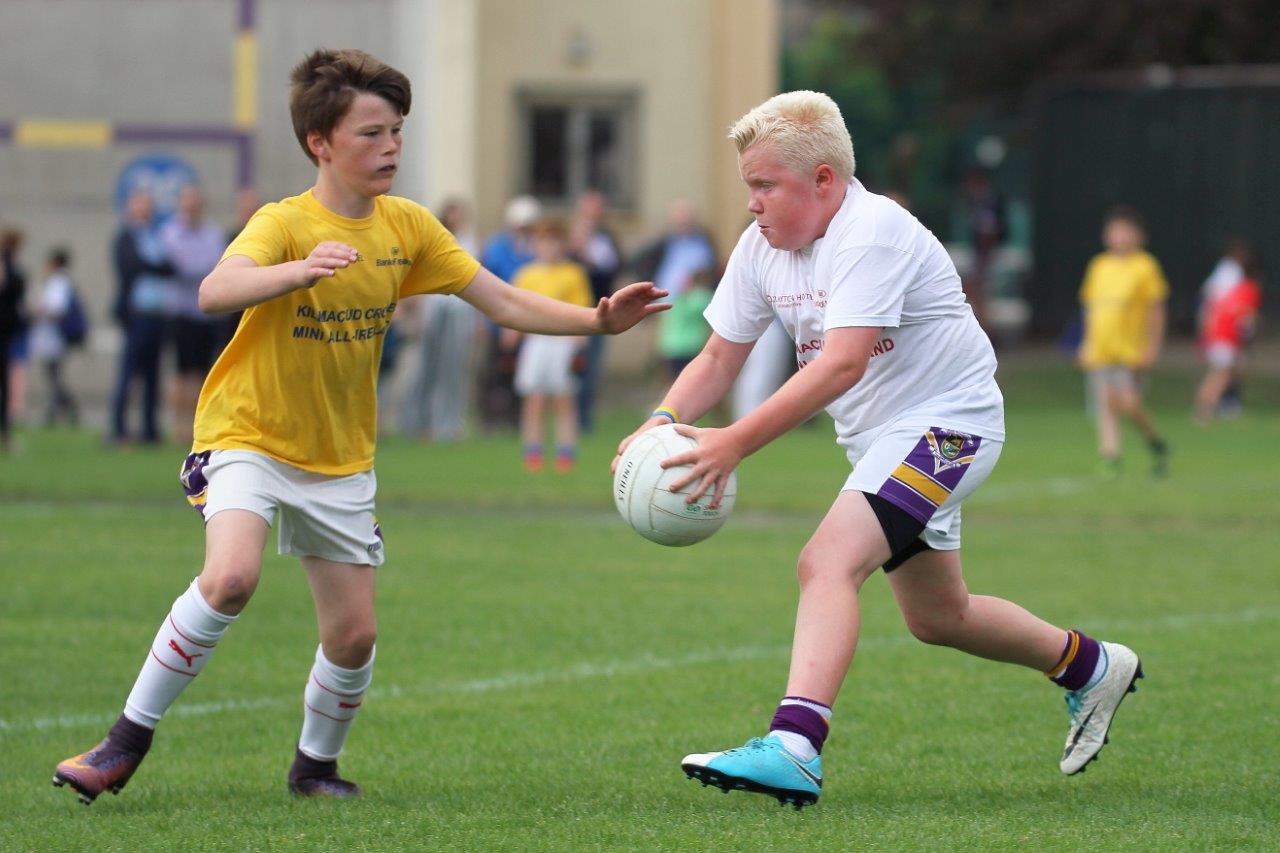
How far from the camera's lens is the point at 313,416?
573 cm

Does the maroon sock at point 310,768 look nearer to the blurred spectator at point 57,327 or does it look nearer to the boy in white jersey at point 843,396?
the boy in white jersey at point 843,396

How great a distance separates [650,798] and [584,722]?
A: 1367 mm

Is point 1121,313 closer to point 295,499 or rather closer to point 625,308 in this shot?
point 625,308

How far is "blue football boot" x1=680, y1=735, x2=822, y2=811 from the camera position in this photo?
4.99 meters

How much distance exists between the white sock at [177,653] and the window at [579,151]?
25.4 metres

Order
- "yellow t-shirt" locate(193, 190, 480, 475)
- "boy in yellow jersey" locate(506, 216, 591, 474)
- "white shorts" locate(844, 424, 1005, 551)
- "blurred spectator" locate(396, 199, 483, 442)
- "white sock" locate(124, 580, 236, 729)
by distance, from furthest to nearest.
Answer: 1. "blurred spectator" locate(396, 199, 483, 442)
2. "boy in yellow jersey" locate(506, 216, 591, 474)
3. "yellow t-shirt" locate(193, 190, 480, 475)
4. "white sock" locate(124, 580, 236, 729)
5. "white shorts" locate(844, 424, 1005, 551)

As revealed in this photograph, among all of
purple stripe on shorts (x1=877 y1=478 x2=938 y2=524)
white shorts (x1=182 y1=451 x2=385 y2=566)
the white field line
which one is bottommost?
the white field line

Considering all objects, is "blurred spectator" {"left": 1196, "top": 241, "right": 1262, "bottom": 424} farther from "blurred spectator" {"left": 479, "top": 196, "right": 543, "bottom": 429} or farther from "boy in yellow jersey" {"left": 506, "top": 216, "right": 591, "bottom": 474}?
"boy in yellow jersey" {"left": 506, "top": 216, "right": 591, "bottom": 474}

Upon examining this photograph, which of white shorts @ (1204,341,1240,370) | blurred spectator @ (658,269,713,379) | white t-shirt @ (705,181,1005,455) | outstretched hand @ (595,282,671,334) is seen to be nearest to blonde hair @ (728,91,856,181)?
white t-shirt @ (705,181,1005,455)

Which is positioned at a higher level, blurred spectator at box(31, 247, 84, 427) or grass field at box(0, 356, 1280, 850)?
grass field at box(0, 356, 1280, 850)

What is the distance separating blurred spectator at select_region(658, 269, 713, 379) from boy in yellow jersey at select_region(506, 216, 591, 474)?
67.2 inches

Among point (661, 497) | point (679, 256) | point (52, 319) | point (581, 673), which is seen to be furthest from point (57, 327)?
point (661, 497)

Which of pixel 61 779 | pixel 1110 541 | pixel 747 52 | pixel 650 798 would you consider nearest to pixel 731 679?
pixel 650 798

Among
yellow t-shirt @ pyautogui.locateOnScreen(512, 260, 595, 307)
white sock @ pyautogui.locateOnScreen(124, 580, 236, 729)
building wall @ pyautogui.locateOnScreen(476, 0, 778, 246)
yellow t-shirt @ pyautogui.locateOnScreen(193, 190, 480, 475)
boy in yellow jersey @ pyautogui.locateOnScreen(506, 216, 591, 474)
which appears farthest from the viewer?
building wall @ pyautogui.locateOnScreen(476, 0, 778, 246)
